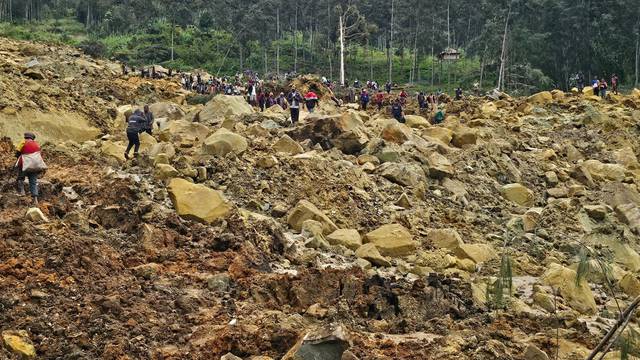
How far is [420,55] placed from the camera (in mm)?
64812

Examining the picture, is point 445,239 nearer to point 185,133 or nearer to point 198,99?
point 185,133

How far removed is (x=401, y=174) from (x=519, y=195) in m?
3.42

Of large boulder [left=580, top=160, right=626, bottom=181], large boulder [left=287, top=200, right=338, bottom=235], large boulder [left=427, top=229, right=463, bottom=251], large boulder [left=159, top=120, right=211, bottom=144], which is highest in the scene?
large boulder [left=159, top=120, right=211, bottom=144]

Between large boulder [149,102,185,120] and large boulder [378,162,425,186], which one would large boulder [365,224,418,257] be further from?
large boulder [149,102,185,120]

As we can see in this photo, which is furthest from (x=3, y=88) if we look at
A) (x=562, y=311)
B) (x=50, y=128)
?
(x=562, y=311)

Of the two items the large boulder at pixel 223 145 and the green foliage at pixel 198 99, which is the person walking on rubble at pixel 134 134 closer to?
the large boulder at pixel 223 145

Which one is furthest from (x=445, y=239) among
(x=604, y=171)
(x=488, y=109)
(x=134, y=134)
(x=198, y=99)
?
(x=198, y=99)

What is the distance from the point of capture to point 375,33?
6625 centimetres

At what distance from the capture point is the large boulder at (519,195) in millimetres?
16891

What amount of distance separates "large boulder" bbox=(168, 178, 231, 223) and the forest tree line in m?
31.3

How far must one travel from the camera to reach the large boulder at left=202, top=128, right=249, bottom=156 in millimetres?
14227

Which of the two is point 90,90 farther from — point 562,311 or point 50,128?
point 562,311

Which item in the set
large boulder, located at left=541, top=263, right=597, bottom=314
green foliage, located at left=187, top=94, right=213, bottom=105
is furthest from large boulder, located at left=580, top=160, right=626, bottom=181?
green foliage, located at left=187, top=94, right=213, bottom=105

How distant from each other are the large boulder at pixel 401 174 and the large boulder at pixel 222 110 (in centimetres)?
540
